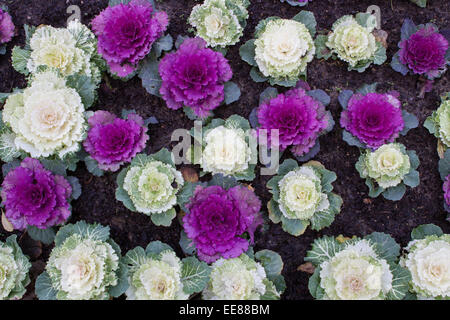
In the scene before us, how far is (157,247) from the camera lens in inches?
100

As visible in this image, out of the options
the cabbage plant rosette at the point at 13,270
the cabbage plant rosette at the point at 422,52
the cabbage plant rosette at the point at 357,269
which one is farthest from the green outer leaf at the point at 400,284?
the cabbage plant rosette at the point at 13,270

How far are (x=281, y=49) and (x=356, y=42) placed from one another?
0.49 meters

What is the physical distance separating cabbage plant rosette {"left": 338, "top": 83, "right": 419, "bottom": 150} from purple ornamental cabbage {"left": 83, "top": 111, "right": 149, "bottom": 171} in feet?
3.99

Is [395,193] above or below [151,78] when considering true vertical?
below

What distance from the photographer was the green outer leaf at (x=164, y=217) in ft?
8.41

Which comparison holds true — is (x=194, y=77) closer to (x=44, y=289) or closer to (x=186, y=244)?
(x=186, y=244)

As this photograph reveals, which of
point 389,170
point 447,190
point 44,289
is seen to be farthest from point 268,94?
point 44,289

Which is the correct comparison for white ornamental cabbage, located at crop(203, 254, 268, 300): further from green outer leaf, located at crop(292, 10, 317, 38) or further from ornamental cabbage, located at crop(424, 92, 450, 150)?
green outer leaf, located at crop(292, 10, 317, 38)

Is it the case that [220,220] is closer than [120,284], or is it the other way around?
[220,220]

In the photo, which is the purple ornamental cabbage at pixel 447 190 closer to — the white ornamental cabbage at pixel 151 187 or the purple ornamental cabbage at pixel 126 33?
the white ornamental cabbage at pixel 151 187

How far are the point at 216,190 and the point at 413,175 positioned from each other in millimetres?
1191

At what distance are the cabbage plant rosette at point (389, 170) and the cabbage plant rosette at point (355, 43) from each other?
58 centimetres

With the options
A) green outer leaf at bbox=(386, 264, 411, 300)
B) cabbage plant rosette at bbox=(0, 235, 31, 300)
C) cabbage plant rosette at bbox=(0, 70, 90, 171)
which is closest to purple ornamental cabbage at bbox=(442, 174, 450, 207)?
green outer leaf at bbox=(386, 264, 411, 300)

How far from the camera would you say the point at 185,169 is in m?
2.71
